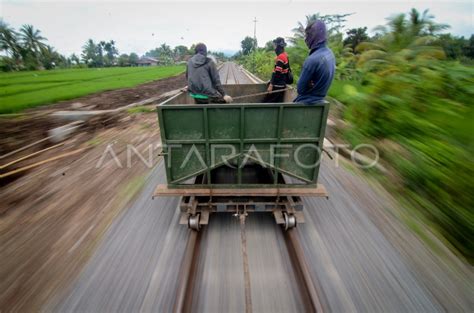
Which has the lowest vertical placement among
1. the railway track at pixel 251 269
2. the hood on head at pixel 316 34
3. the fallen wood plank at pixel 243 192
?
the railway track at pixel 251 269

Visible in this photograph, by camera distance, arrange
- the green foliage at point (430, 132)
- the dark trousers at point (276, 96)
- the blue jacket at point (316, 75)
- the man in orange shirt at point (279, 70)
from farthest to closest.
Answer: the dark trousers at point (276, 96) → the man in orange shirt at point (279, 70) → the green foliage at point (430, 132) → the blue jacket at point (316, 75)

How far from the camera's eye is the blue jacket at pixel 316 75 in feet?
10.7

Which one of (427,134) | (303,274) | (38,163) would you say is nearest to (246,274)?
(303,274)

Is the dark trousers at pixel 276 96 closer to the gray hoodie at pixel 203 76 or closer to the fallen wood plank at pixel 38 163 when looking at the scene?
the gray hoodie at pixel 203 76

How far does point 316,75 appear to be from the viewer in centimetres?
330

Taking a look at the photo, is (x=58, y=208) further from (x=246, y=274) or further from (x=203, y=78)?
(x=246, y=274)

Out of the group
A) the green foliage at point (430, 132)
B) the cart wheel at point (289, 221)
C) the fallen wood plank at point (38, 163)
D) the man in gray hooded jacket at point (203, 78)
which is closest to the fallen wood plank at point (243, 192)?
the cart wheel at point (289, 221)

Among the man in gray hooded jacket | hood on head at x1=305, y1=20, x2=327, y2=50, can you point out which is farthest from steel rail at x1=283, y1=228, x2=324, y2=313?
hood on head at x1=305, y1=20, x2=327, y2=50

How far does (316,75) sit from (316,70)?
7 cm

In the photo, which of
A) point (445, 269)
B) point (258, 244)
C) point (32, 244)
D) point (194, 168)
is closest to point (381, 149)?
point (445, 269)

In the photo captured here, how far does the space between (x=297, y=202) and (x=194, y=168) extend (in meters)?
1.67

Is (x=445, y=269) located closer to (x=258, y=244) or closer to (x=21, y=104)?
(x=258, y=244)

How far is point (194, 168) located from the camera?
3.54 m

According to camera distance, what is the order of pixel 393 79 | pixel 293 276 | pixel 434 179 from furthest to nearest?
1. pixel 393 79
2. pixel 434 179
3. pixel 293 276
